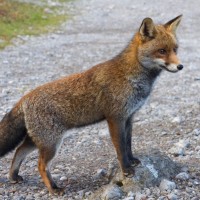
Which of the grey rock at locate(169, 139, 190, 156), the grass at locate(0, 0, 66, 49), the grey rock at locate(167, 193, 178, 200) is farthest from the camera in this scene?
the grass at locate(0, 0, 66, 49)

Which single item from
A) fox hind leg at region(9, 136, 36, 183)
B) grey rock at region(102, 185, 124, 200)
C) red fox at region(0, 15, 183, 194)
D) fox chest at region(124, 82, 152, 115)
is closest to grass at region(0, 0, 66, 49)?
fox hind leg at region(9, 136, 36, 183)

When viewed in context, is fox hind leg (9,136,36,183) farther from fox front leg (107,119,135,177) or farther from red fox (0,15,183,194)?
fox front leg (107,119,135,177)

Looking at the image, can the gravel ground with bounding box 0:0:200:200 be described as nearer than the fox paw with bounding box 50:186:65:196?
No

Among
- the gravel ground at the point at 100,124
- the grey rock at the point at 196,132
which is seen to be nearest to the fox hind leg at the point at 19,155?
the gravel ground at the point at 100,124

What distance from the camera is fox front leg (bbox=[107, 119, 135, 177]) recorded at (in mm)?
6633

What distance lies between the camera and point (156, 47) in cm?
673

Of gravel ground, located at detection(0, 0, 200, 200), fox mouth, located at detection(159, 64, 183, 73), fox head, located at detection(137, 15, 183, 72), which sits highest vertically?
fox head, located at detection(137, 15, 183, 72)

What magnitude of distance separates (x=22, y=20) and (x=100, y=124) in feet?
47.1

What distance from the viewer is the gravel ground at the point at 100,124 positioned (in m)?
7.05

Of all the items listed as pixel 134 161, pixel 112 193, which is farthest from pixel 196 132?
pixel 112 193

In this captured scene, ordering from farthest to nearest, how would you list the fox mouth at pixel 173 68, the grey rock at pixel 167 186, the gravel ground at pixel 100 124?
the gravel ground at pixel 100 124
the fox mouth at pixel 173 68
the grey rock at pixel 167 186

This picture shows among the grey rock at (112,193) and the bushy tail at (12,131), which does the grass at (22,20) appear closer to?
the bushy tail at (12,131)

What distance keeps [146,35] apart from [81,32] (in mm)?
15104

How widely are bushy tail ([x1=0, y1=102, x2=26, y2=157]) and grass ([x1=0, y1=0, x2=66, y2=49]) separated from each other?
1092cm
